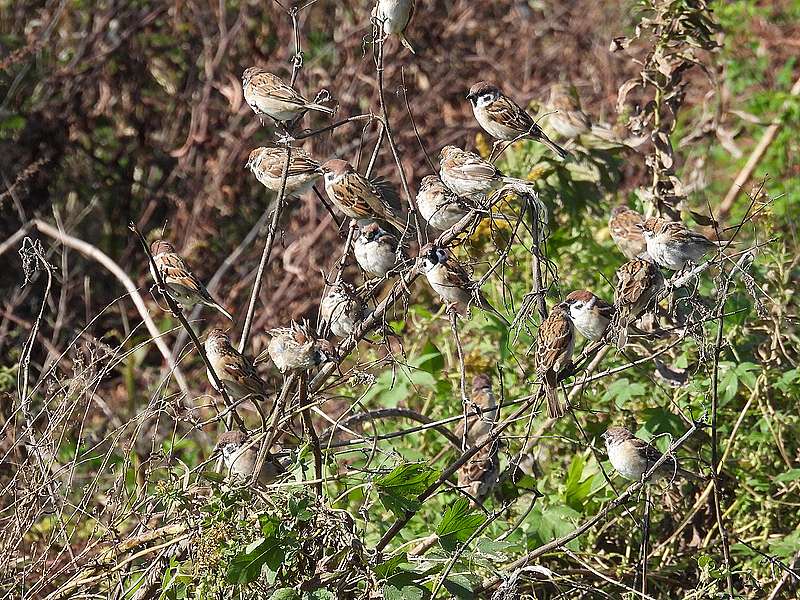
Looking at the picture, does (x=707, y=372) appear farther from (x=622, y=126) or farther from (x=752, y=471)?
(x=622, y=126)

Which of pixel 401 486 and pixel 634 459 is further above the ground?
pixel 401 486

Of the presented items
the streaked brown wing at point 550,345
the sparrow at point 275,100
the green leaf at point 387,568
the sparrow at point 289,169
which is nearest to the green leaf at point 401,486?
the green leaf at point 387,568

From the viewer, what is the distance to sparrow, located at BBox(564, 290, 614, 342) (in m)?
2.82

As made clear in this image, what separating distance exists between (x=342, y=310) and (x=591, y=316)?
0.66 m

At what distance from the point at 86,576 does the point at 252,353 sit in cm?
305

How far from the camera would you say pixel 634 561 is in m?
3.60

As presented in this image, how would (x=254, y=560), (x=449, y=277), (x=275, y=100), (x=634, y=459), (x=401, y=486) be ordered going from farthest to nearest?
(x=275, y=100) < (x=634, y=459) < (x=449, y=277) < (x=401, y=486) < (x=254, y=560)

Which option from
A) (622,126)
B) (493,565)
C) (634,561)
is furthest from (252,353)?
(493,565)

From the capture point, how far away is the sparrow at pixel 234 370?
2.99 m

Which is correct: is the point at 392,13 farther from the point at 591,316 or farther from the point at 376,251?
the point at 591,316

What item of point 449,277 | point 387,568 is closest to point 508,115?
point 449,277

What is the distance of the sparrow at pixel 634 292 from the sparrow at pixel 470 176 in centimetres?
39

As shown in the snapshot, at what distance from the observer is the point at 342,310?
9.46 feet

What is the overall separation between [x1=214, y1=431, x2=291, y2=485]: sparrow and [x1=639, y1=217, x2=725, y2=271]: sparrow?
3.78 feet
